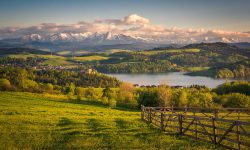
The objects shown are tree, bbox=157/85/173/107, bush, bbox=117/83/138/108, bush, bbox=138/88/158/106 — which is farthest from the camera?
bush, bbox=138/88/158/106

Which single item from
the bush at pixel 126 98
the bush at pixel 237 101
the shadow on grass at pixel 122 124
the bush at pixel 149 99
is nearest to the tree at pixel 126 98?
the bush at pixel 126 98

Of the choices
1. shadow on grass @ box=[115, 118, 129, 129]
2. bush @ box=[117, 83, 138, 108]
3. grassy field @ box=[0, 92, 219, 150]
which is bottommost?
bush @ box=[117, 83, 138, 108]

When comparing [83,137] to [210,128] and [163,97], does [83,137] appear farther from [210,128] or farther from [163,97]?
[163,97]

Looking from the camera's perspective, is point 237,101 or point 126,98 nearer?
point 237,101

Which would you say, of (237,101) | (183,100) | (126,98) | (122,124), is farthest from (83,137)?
(126,98)

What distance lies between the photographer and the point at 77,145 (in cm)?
2200

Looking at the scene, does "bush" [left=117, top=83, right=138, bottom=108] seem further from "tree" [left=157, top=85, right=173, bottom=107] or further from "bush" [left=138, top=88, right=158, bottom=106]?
"tree" [left=157, top=85, right=173, bottom=107]

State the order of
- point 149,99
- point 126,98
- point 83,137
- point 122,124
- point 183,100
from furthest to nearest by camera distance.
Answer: point 126,98
point 149,99
point 183,100
point 122,124
point 83,137

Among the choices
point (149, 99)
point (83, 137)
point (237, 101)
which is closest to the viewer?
point (83, 137)

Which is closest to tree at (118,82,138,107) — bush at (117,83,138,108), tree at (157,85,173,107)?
bush at (117,83,138,108)

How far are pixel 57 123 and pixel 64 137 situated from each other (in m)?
8.19

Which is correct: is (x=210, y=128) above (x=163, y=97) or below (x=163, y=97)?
above

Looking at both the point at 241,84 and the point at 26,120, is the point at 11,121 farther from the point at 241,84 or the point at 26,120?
the point at 241,84

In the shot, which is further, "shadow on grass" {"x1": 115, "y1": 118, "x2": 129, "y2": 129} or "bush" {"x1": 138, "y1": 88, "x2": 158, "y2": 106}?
"bush" {"x1": 138, "y1": 88, "x2": 158, "y2": 106}
